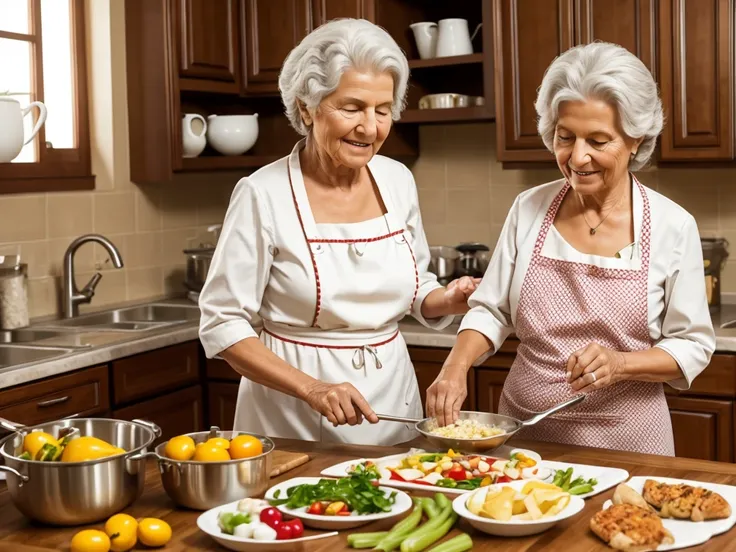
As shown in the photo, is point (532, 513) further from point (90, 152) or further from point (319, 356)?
point (90, 152)

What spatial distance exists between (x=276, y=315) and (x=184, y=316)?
185cm

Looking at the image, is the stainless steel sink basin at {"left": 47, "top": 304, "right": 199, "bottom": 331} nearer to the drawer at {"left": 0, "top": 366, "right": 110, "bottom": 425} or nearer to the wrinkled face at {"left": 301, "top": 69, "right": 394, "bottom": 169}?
the drawer at {"left": 0, "top": 366, "right": 110, "bottom": 425}

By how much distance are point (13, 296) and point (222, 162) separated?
40.8 inches

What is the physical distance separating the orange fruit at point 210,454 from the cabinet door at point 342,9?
258 cm

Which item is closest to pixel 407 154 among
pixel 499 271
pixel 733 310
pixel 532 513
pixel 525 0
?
pixel 525 0

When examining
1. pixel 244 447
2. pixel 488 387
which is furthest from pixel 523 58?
pixel 244 447

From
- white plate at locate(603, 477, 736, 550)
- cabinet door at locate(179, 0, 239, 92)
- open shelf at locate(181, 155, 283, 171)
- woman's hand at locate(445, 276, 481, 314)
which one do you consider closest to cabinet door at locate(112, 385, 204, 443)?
open shelf at locate(181, 155, 283, 171)

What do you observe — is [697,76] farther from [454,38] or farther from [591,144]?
[591,144]

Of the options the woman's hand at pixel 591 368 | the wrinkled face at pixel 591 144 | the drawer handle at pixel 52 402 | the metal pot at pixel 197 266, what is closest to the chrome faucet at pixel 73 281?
the metal pot at pixel 197 266

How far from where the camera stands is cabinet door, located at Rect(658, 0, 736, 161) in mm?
3461

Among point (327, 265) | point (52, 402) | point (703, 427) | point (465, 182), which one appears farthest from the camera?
point (465, 182)

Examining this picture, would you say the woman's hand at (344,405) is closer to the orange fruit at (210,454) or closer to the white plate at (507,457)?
the white plate at (507,457)

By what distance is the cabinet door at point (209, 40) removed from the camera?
401cm

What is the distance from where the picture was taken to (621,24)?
3.62m
